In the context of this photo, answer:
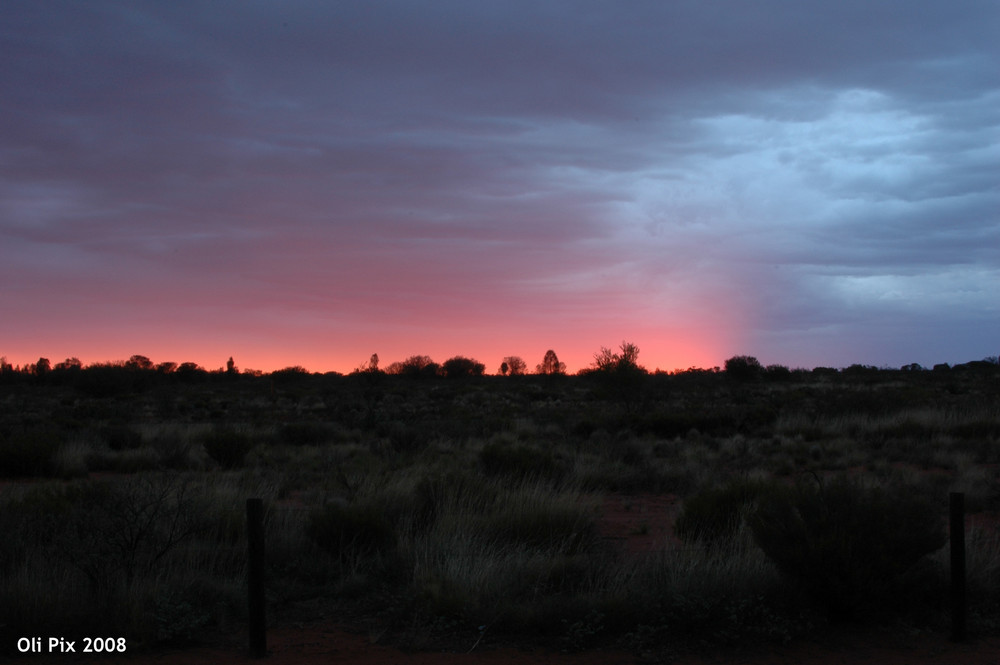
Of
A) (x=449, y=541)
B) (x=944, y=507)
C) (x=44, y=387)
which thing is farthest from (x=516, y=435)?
(x=44, y=387)

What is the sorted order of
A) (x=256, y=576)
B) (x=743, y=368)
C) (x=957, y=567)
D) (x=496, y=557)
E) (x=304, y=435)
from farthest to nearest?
(x=743, y=368)
(x=304, y=435)
(x=496, y=557)
(x=957, y=567)
(x=256, y=576)

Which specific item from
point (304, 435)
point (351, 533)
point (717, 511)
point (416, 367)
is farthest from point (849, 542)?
point (416, 367)

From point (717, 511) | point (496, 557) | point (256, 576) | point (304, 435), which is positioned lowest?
point (496, 557)

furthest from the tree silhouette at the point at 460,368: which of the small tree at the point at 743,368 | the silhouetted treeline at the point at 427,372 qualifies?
the small tree at the point at 743,368

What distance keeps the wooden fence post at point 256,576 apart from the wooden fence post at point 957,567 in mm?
6387

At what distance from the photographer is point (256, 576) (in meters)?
6.98

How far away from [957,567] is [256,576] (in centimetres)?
651

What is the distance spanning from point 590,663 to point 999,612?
15.1 ft

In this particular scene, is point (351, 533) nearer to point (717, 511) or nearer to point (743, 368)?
point (717, 511)

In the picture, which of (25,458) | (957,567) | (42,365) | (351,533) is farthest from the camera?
(42,365)

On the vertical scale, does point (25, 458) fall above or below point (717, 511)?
above

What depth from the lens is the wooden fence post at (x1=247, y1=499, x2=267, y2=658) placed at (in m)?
6.95

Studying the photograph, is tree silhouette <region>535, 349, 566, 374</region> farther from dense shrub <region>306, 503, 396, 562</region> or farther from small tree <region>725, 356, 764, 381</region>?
dense shrub <region>306, 503, 396, 562</region>

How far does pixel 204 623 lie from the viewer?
7.84 metres
